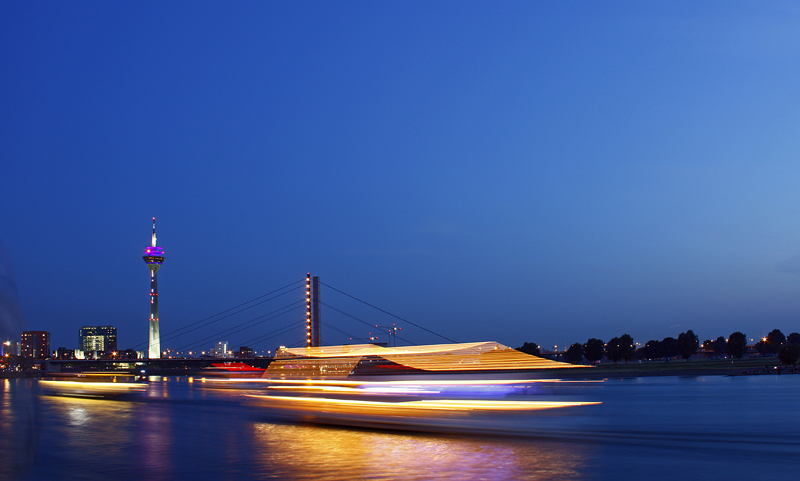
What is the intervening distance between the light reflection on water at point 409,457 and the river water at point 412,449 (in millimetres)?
22

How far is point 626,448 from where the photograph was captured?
15016 millimetres

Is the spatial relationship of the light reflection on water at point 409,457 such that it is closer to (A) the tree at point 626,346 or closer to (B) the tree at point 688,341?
(A) the tree at point 626,346

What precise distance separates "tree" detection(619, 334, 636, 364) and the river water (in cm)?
11183

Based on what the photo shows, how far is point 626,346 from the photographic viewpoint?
438 feet

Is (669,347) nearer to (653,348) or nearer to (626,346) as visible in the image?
(653,348)

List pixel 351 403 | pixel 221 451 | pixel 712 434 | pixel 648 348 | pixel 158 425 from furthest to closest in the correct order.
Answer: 1. pixel 648 348
2. pixel 351 403
3. pixel 158 425
4. pixel 712 434
5. pixel 221 451

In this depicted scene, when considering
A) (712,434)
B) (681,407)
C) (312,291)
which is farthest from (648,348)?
(712,434)

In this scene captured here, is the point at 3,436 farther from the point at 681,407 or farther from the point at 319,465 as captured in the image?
the point at 681,407

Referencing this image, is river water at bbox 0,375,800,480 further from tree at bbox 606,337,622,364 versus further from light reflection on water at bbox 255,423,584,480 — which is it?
tree at bbox 606,337,622,364

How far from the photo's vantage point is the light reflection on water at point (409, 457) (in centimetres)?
1149

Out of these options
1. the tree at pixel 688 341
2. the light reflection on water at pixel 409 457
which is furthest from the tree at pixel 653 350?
the light reflection on water at pixel 409 457

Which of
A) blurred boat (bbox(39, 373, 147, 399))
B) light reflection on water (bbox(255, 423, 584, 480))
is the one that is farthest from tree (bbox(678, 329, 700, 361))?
light reflection on water (bbox(255, 423, 584, 480))

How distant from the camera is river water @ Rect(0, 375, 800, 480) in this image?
1171cm

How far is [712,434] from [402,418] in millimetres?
10265
